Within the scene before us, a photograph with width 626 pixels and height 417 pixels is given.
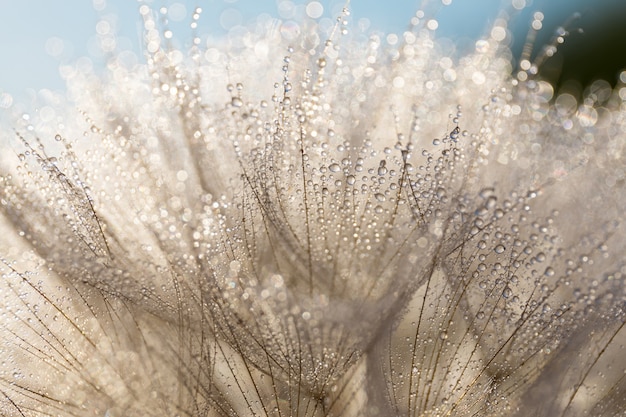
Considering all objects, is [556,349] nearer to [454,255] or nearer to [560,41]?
[454,255]

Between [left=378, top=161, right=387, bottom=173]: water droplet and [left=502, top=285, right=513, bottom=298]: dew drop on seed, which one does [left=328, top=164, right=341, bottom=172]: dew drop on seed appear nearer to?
[left=378, top=161, right=387, bottom=173]: water droplet

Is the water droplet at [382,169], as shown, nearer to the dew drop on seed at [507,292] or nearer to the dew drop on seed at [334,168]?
the dew drop on seed at [334,168]

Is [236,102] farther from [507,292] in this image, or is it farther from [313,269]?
[507,292]

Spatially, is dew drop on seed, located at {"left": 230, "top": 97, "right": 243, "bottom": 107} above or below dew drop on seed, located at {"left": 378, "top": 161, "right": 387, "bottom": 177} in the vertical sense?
above

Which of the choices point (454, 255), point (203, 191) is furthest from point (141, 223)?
point (454, 255)

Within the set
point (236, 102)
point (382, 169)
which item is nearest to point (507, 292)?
point (382, 169)

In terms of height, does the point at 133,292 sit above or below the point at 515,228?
below

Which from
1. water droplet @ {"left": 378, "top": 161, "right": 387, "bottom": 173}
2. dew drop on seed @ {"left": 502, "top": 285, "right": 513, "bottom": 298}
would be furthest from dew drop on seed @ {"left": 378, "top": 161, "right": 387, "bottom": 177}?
dew drop on seed @ {"left": 502, "top": 285, "right": 513, "bottom": 298}

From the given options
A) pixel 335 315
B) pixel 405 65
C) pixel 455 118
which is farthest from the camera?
pixel 405 65

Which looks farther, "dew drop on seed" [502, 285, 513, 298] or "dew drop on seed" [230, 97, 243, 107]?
"dew drop on seed" [230, 97, 243, 107]
